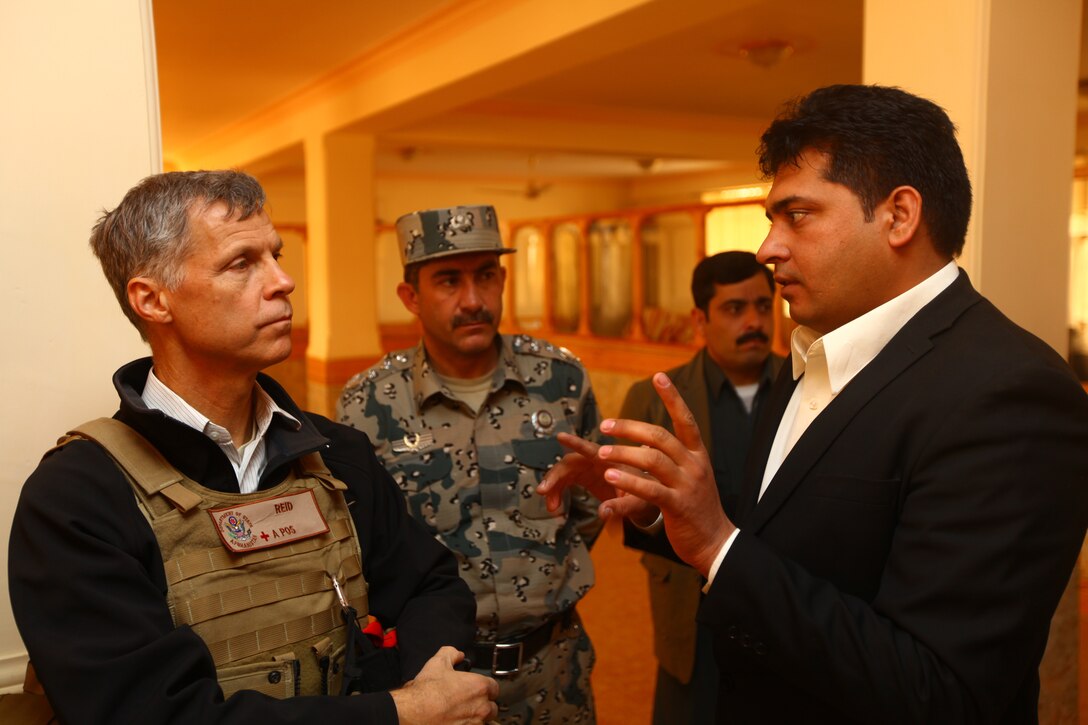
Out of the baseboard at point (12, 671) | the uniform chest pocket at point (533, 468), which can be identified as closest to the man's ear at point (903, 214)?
the uniform chest pocket at point (533, 468)

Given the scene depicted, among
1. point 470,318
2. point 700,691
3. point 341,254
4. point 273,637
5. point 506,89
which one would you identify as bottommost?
point 700,691

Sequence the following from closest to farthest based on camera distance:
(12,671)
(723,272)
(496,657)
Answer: (12,671), (496,657), (723,272)

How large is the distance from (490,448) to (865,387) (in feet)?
3.60

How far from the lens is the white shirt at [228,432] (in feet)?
4.45

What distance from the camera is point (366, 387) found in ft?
7.54

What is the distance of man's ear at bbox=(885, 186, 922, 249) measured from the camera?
1.32m

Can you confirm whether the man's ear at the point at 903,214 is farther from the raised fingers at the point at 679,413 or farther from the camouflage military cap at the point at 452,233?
the camouflage military cap at the point at 452,233

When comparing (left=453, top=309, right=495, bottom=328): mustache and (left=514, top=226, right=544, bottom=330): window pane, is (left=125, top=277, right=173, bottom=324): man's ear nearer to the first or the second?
(left=453, top=309, right=495, bottom=328): mustache

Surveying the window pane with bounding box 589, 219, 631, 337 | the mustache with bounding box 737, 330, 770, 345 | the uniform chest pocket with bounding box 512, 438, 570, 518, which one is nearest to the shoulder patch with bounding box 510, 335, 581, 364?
the uniform chest pocket with bounding box 512, 438, 570, 518

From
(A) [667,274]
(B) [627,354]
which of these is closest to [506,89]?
(A) [667,274]

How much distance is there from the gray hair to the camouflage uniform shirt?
35.4 inches

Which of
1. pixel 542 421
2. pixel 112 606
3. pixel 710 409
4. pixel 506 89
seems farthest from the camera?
pixel 506 89

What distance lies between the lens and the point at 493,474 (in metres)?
2.17

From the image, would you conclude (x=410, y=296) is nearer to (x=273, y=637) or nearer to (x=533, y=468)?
(x=533, y=468)
